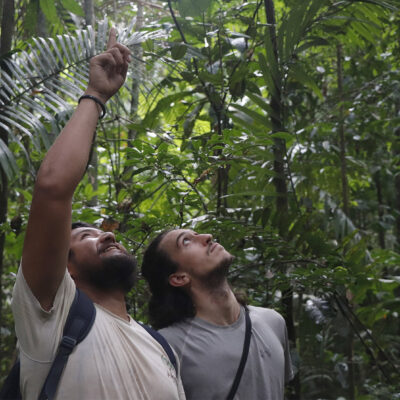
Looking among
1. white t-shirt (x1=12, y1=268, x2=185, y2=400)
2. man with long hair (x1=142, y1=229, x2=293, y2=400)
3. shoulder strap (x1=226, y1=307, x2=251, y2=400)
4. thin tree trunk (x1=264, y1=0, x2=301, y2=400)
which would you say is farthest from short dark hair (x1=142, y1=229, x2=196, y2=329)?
thin tree trunk (x1=264, y1=0, x2=301, y2=400)

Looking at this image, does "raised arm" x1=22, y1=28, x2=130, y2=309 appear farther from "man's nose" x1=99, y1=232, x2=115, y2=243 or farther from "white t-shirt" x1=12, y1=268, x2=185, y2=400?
"man's nose" x1=99, y1=232, x2=115, y2=243

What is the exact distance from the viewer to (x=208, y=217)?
2.71 meters

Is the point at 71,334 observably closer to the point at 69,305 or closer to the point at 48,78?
the point at 69,305

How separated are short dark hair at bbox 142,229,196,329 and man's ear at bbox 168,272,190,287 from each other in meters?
0.02

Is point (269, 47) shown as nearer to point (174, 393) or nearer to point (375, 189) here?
point (174, 393)

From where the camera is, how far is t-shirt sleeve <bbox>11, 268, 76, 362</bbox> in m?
1.37

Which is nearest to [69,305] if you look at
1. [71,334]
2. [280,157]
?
[71,334]

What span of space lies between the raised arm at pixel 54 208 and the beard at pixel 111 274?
0.39 metres

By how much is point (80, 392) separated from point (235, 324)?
0.80 meters

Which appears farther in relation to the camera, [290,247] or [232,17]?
[232,17]

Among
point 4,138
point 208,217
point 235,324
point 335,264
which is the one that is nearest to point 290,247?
point 335,264

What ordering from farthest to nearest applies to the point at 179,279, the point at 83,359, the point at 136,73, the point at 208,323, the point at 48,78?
the point at 136,73
the point at 48,78
the point at 179,279
the point at 208,323
the point at 83,359

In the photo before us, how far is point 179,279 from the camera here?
213 centimetres

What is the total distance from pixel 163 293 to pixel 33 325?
2.80ft
